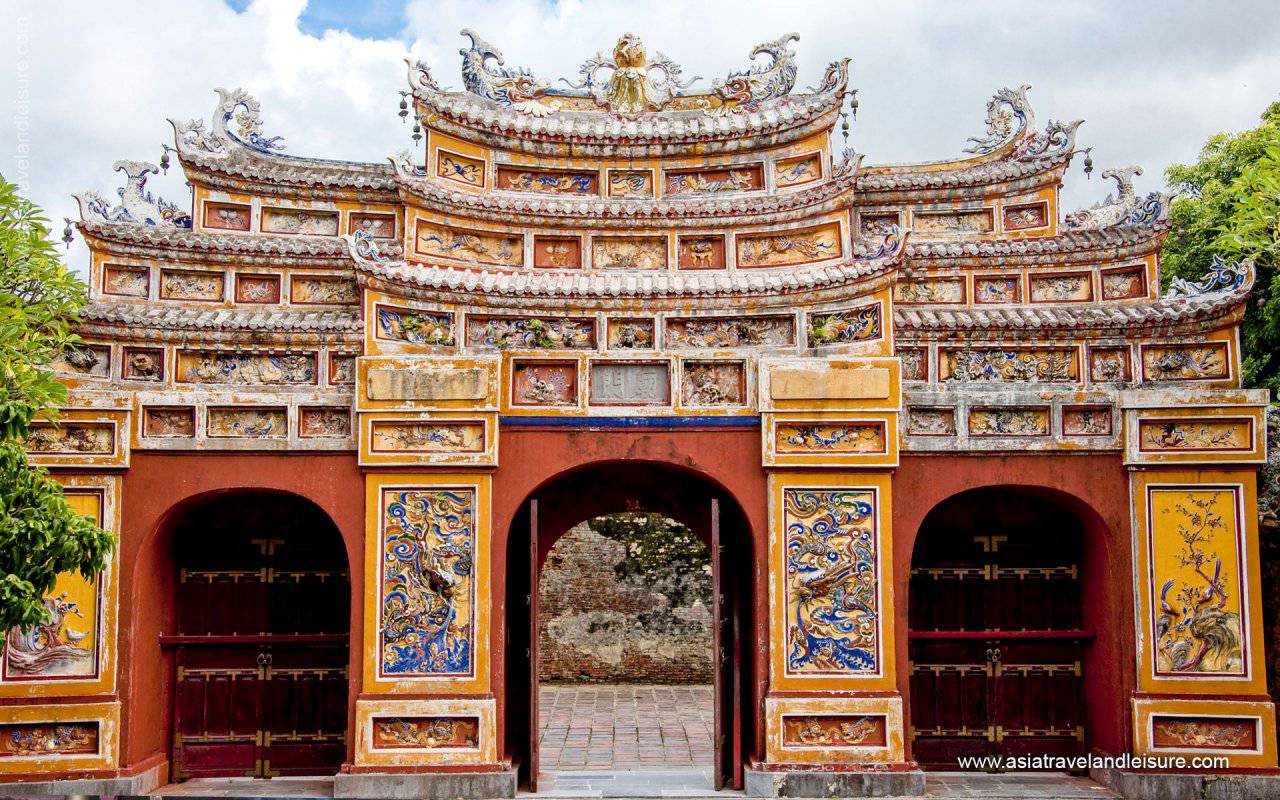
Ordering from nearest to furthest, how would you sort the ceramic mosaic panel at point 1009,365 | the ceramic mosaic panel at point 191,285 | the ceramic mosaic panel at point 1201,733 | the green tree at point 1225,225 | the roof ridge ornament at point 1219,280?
the ceramic mosaic panel at point 1201,733, the roof ridge ornament at point 1219,280, the ceramic mosaic panel at point 1009,365, the ceramic mosaic panel at point 191,285, the green tree at point 1225,225

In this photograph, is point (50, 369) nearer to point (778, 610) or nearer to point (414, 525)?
point (414, 525)

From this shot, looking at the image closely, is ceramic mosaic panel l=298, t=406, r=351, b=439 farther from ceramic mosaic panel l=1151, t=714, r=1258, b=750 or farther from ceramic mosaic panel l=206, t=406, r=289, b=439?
ceramic mosaic panel l=1151, t=714, r=1258, b=750

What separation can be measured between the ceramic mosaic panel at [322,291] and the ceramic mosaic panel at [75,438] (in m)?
2.33

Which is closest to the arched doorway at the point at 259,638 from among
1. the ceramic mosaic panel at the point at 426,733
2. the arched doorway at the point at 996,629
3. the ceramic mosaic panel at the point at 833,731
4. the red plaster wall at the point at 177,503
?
the red plaster wall at the point at 177,503

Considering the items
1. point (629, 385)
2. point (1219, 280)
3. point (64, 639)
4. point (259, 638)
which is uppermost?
point (1219, 280)

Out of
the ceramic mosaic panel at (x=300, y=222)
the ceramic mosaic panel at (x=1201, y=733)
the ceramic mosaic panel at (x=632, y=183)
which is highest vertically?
the ceramic mosaic panel at (x=632, y=183)

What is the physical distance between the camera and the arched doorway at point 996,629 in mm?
11891

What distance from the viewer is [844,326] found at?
11320mm

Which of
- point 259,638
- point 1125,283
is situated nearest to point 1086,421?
point 1125,283

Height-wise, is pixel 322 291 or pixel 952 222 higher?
pixel 952 222

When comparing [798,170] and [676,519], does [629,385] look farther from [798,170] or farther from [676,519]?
[798,170]

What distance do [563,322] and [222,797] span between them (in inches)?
219

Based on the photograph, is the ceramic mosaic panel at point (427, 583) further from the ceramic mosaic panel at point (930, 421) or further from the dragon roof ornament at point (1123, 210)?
the dragon roof ornament at point (1123, 210)

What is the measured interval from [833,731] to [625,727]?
5.16 m
